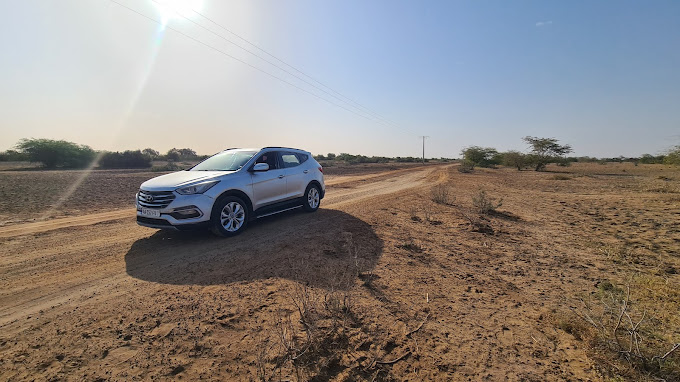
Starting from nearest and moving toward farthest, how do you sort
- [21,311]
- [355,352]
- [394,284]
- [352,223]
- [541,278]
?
1. [355,352]
2. [21,311]
3. [394,284]
4. [541,278]
5. [352,223]

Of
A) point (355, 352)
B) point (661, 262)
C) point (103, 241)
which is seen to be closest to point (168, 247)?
point (103, 241)

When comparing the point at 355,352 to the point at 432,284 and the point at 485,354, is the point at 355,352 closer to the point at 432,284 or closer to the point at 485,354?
the point at 485,354

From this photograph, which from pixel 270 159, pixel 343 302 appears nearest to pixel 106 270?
pixel 343 302

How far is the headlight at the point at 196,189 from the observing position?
5.07 m

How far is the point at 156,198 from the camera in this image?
5109 millimetres

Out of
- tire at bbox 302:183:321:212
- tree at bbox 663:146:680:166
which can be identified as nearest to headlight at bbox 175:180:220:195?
tire at bbox 302:183:321:212

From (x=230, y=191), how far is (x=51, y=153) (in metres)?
29.6

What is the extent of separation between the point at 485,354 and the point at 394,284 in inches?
53.1

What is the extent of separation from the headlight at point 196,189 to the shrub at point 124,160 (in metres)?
28.6

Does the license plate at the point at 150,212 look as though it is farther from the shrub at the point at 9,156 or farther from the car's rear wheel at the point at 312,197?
the shrub at the point at 9,156

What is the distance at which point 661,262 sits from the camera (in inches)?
172

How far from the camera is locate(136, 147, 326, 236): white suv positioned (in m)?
5.05

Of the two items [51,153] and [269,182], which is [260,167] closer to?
[269,182]

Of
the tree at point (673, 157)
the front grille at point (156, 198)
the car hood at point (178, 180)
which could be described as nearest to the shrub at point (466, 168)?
the tree at point (673, 157)
